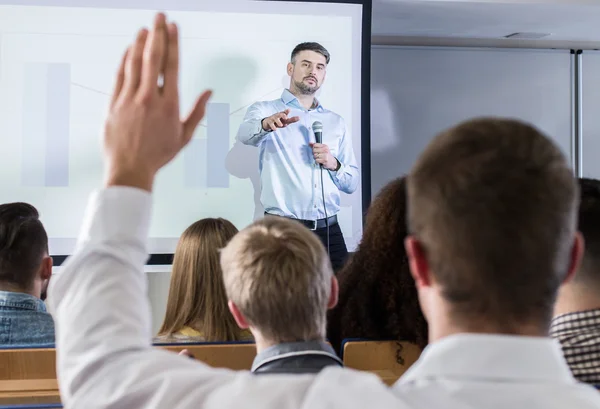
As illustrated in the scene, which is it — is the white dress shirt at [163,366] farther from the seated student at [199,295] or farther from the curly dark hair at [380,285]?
the seated student at [199,295]

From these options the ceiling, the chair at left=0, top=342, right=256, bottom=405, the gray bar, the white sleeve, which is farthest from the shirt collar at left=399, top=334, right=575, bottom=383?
the ceiling

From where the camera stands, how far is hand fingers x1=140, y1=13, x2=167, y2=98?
775mm

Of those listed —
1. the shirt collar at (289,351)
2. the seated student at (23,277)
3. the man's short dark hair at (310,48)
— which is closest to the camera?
the shirt collar at (289,351)

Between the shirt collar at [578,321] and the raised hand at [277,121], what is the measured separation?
2.86m

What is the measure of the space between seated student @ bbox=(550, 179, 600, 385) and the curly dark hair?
485 mm

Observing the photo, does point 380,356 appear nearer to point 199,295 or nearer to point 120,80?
point 199,295

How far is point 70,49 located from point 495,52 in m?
3.09

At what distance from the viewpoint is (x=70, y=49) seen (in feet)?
14.0

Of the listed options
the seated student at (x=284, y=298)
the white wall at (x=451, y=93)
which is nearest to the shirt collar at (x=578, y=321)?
the seated student at (x=284, y=298)

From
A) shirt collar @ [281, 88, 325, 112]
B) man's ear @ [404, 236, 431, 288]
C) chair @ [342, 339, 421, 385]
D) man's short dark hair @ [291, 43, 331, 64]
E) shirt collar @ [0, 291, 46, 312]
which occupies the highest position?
man's short dark hair @ [291, 43, 331, 64]

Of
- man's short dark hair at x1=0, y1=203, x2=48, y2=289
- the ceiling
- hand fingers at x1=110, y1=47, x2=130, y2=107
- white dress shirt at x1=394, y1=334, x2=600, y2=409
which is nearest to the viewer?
white dress shirt at x1=394, y1=334, x2=600, y2=409

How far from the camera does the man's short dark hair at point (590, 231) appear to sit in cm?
169

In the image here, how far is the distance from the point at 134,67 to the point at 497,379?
494mm

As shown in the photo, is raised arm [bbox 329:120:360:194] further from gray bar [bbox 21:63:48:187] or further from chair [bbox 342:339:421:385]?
chair [bbox 342:339:421:385]
